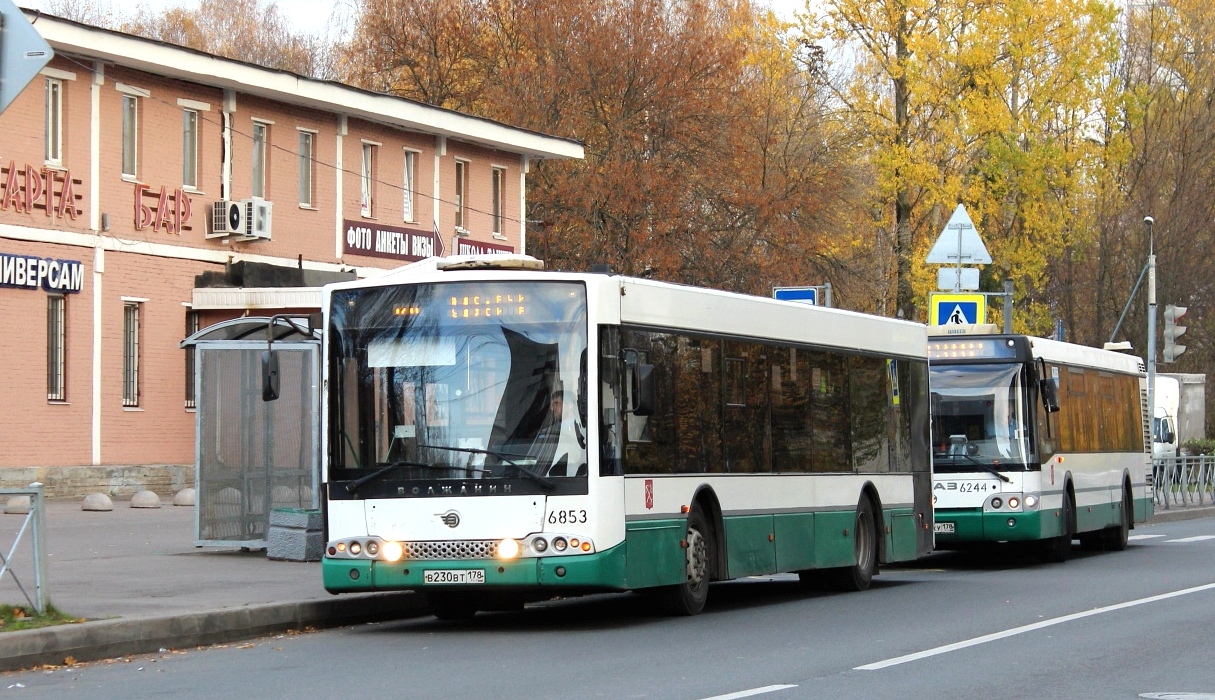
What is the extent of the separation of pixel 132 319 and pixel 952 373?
52.3 ft

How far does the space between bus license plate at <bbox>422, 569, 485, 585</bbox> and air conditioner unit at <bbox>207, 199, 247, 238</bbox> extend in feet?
68.4

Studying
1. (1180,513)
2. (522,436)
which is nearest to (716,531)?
(522,436)

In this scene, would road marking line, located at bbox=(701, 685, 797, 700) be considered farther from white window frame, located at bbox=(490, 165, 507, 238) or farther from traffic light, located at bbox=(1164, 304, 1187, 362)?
white window frame, located at bbox=(490, 165, 507, 238)

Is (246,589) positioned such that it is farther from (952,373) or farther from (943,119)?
(943,119)

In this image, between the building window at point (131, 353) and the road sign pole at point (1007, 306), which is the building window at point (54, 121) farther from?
the road sign pole at point (1007, 306)

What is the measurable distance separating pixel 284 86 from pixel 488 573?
74.2 ft

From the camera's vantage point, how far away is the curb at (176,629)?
37.6 ft

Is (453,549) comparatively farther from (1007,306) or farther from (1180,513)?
(1180,513)

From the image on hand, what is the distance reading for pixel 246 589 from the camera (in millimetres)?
15328

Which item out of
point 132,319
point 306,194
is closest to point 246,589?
point 132,319

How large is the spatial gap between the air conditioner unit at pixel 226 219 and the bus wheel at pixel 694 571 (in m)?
20.0

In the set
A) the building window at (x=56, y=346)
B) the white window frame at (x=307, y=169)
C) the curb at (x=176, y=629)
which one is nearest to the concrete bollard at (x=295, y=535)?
the curb at (x=176, y=629)

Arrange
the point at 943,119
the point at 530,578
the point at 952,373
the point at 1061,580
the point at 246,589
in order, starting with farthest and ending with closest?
the point at 943,119
the point at 952,373
the point at 1061,580
the point at 246,589
the point at 530,578

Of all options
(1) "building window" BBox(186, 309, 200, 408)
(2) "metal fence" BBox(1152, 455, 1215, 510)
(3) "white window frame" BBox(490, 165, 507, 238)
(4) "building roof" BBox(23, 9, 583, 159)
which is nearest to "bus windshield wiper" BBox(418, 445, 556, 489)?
(4) "building roof" BBox(23, 9, 583, 159)
